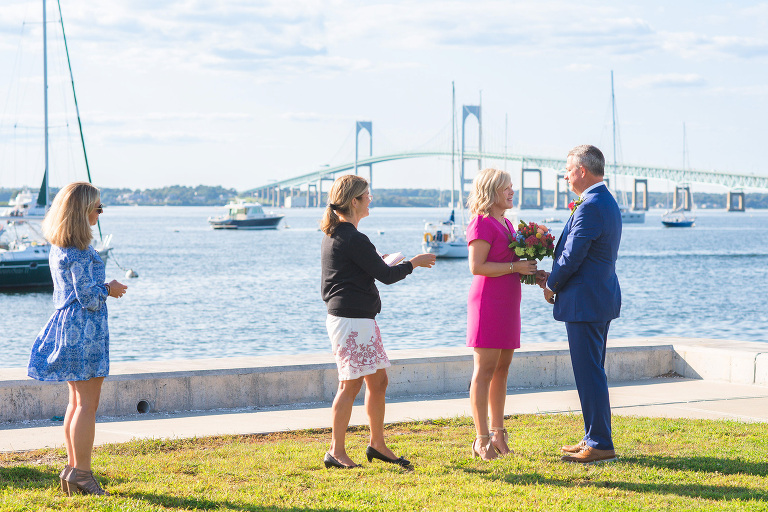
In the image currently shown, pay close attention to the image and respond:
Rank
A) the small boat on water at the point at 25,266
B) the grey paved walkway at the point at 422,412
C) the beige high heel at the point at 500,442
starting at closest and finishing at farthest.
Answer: the beige high heel at the point at 500,442 → the grey paved walkway at the point at 422,412 → the small boat on water at the point at 25,266

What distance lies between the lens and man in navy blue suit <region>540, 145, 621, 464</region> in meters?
4.52

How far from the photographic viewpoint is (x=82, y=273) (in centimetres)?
401

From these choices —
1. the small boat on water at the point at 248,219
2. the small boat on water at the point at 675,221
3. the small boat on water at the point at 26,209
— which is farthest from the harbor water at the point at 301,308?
the small boat on water at the point at 675,221

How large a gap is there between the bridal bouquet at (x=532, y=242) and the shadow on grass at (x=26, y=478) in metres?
2.51

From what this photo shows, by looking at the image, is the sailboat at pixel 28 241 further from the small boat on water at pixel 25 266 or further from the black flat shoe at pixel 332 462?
the black flat shoe at pixel 332 462

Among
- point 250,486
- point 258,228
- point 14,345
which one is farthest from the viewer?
point 258,228

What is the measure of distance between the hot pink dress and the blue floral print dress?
1.84m

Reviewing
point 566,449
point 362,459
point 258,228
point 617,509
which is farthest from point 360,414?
point 258,228

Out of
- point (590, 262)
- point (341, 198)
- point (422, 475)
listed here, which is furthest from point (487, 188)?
point (422, 475)

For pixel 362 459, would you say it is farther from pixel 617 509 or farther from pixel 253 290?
pixel 253 290

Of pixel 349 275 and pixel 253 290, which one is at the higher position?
pixel 349 275

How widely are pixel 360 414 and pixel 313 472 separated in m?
1.66

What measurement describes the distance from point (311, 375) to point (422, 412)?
980mm

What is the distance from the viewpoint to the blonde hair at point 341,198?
174 inches
